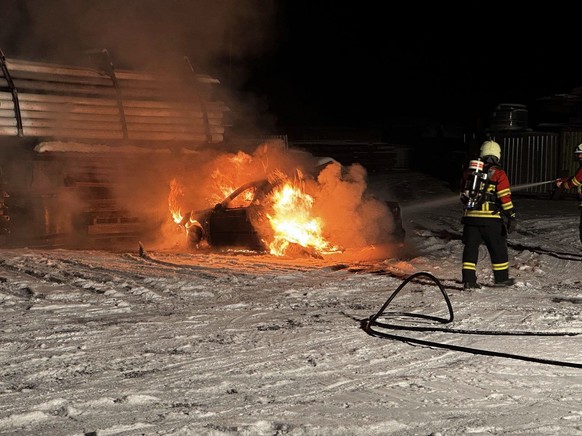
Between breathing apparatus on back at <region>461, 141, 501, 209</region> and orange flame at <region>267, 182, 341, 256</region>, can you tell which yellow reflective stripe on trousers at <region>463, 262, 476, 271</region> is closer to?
breathing apparatus on back at <region>461, 141, 501, 209</region>

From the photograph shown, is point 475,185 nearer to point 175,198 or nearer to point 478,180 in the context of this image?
point 478,180

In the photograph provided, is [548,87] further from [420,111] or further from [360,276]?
[360,276]

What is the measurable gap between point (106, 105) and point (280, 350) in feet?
A: 33.0

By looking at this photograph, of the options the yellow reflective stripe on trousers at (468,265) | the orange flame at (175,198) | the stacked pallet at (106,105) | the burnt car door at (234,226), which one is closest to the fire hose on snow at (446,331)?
the yellow reflective stripe on trousers at (468,265)

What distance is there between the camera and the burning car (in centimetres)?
1198

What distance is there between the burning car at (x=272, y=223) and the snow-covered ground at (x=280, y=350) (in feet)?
3.64

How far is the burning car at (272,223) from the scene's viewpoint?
39.3ft

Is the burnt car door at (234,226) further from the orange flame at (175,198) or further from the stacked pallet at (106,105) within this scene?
the stacked pallet at (106,105)

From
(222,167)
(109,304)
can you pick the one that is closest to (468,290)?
(109,304)

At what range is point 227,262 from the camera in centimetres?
1113

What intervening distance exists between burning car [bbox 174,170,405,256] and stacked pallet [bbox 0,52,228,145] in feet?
12.0

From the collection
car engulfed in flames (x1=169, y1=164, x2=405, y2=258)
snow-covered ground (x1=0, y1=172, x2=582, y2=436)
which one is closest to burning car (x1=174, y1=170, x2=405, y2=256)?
car engulfed in flames (x1=169, y1=164, x2=405, y2=258)

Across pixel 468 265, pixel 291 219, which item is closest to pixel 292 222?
pixel 291 219

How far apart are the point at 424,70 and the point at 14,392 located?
3468cm
